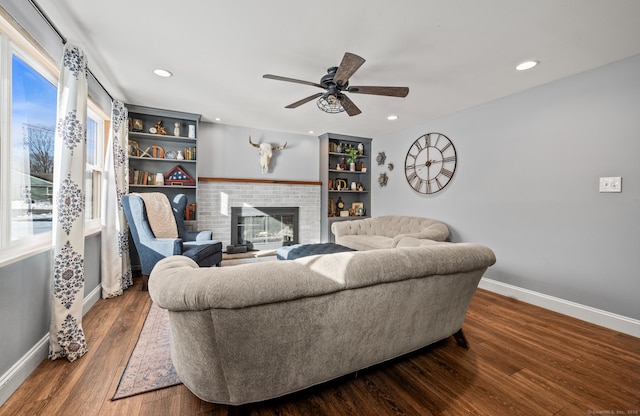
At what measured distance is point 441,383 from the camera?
5.28ft

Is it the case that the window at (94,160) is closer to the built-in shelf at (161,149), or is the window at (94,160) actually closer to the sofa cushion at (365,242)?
the built-in shelf at (161,149)

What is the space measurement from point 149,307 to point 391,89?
3.13m

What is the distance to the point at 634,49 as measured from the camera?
2215 mm

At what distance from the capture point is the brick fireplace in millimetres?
4480

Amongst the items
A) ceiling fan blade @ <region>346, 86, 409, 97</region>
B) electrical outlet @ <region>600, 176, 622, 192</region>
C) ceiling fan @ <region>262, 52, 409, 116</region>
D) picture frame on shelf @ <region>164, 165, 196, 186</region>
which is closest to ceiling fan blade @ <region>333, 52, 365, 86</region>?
ceiling fan @ <region>262, 52, 409, 116</region>

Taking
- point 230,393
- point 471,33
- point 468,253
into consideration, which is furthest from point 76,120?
point 471,33

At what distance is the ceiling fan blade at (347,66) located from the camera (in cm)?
189

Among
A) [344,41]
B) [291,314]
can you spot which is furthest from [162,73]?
[291,314]

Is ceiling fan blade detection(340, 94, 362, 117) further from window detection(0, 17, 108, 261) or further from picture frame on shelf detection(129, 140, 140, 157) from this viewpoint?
picture frame on shelf detection(129, 140, 140, 157)

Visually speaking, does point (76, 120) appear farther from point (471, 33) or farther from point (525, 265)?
point (525, 265)

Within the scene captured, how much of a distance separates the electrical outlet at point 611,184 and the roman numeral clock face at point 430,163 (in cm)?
154

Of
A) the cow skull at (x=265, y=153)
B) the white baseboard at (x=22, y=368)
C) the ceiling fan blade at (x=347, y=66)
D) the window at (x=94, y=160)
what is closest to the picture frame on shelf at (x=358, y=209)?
the cow skull at (x=265, y=153)

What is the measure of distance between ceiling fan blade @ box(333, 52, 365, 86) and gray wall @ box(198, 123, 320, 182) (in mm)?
2835

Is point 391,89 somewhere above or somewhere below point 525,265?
above
